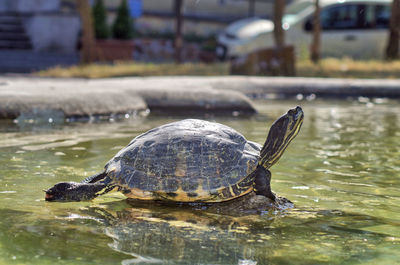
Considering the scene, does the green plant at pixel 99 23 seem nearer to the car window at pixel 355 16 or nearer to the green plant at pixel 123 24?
the green plant at pixel 123 24

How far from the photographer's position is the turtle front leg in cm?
412

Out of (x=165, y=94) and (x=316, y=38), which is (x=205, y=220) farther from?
(x=316, y=38)

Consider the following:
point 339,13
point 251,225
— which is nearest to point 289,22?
point 339,13

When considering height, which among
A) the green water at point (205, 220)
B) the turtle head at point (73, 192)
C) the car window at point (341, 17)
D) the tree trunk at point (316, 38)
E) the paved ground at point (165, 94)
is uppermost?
the car window at point (341, 17)

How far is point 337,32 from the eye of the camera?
2056cm

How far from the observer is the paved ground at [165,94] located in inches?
334

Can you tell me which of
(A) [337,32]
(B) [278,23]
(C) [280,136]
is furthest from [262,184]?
(A) [337,32]

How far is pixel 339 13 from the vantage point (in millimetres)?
20453

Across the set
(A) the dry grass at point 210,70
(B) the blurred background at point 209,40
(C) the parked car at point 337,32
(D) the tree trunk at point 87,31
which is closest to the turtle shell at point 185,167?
(A) the dry grass at point 210,70

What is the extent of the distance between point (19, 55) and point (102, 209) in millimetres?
16686

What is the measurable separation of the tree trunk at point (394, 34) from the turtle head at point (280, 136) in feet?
48.7

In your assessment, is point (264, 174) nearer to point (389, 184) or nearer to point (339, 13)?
point (389, 184)

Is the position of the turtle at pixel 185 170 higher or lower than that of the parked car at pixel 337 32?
lower

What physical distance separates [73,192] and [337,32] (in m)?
17.7
